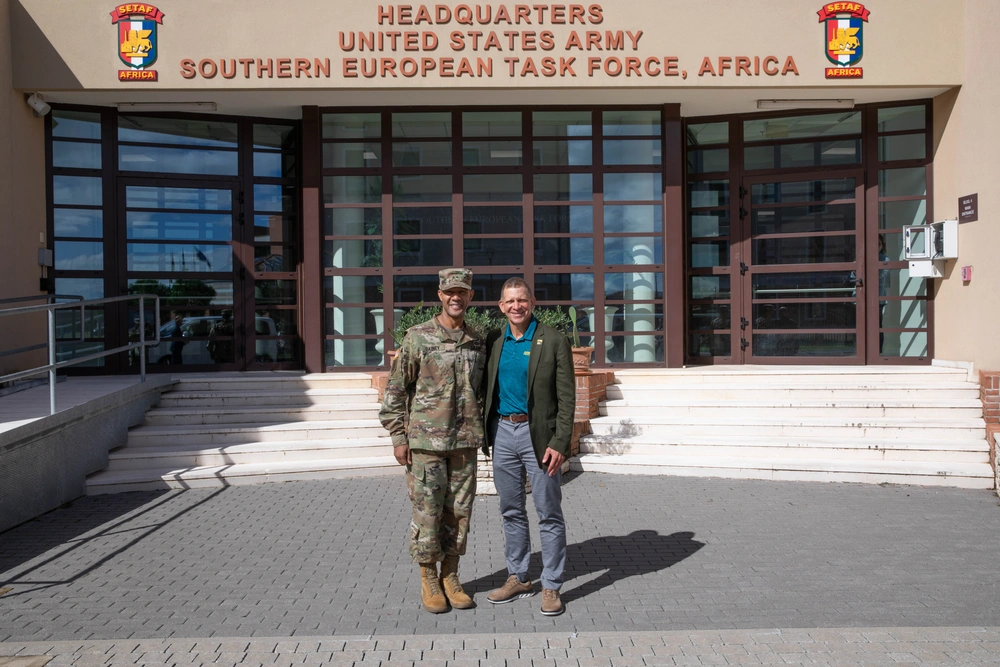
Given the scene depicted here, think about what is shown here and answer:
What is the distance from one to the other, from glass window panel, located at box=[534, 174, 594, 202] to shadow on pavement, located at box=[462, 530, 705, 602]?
6.08 metres

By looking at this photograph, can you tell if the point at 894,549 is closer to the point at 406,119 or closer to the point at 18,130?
the point at 406,119

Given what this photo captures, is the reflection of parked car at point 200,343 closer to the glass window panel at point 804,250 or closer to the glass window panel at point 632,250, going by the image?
the glass window panel at point 632,250

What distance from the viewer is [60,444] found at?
7.18 m

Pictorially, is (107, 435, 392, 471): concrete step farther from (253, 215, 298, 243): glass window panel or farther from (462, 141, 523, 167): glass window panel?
(462, 141, 523, 167): glass window panel

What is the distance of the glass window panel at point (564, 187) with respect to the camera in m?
11.2

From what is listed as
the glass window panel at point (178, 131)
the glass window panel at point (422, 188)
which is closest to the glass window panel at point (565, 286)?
the glass window panel at point (422, 188)

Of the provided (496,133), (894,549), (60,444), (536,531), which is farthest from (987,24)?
(60,444)

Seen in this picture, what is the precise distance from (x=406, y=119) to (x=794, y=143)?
5.46 meters

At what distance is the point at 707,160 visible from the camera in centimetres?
1167

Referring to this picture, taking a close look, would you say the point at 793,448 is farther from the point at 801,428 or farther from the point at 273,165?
the point at 273,165

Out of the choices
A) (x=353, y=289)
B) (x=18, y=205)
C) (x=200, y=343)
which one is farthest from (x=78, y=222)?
(x=353, y=289)

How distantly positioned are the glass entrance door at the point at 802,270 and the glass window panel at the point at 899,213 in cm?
28

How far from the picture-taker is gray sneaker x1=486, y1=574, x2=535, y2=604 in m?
4.71

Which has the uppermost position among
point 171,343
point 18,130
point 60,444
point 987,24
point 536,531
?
point 987,24
